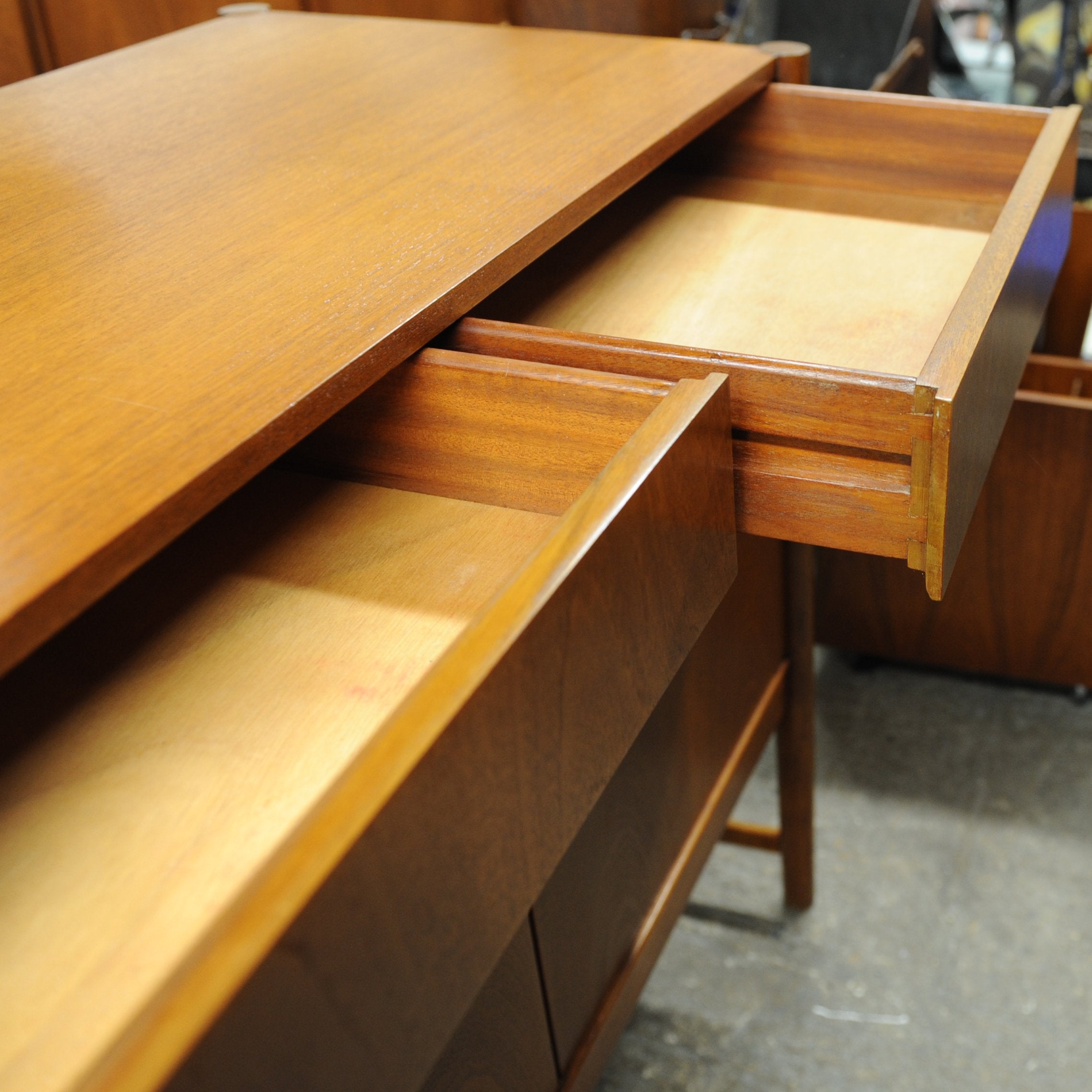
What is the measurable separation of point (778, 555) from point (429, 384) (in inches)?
20.7

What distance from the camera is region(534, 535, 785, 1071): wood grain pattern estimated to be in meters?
0.76

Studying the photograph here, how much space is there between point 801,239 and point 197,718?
1.90ft

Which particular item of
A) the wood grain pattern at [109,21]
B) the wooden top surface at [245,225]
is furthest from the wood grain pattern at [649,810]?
the wood grain pattern at [109,21]

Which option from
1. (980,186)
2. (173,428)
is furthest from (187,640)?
(980,186)

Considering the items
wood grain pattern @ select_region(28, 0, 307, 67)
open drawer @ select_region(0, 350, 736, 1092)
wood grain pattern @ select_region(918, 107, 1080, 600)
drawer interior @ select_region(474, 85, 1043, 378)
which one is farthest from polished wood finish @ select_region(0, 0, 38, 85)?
wood grain pattern @ select_region(918, 107, 1080, 600)

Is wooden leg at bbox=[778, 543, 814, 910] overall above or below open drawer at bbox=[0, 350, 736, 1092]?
below

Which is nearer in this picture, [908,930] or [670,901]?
[670,901]

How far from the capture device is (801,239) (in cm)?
89

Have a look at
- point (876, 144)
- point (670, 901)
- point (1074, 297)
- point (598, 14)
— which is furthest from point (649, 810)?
point (598, 14)

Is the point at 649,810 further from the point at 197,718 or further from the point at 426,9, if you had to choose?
the point at 426,9

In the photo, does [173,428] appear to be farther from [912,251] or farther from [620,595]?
[912,251]

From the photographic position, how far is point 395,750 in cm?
39

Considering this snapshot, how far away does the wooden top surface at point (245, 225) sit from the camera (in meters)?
0.48

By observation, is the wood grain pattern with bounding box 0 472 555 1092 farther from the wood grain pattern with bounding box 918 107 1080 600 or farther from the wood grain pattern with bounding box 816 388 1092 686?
the wood grain pattern with bounding box 816 388 1092 686
